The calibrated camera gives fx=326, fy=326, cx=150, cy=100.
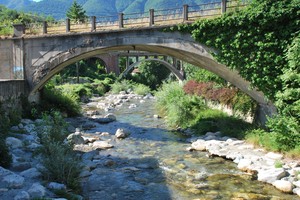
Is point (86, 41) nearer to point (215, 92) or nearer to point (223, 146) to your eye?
point (215, 92)

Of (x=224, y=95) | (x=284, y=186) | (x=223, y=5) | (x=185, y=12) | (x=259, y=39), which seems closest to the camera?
(x=284, y=186)

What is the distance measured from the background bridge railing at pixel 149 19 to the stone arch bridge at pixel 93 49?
39cm

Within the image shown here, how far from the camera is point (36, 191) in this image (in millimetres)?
6691

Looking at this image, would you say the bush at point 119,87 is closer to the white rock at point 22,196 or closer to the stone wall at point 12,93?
the stone wall at point 12,93

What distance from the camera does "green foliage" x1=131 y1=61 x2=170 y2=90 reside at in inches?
2025

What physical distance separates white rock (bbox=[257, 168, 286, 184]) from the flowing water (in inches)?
7.4

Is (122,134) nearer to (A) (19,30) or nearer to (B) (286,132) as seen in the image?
(B) (286,132)

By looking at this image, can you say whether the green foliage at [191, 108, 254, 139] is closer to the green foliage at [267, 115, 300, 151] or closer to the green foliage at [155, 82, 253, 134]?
the green foliage at [155, 82, 253, 134]

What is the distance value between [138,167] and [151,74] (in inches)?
1644

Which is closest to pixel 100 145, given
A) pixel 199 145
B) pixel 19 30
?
pixel 199 145

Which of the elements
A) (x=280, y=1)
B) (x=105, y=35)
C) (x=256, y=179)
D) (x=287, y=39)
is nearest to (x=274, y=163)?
(x=256, y=179)

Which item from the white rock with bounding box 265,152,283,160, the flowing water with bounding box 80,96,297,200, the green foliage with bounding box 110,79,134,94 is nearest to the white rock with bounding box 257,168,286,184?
the flowing water with bounding box 80,96,297,200

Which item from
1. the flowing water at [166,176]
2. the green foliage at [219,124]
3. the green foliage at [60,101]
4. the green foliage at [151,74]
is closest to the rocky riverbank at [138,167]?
the flowing water at [166,176]

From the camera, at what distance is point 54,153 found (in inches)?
316
